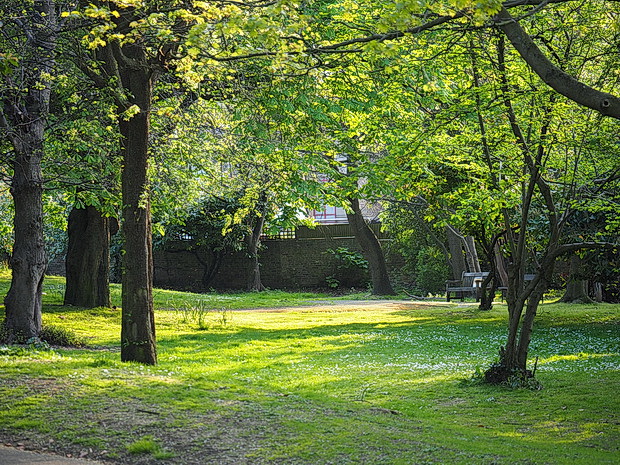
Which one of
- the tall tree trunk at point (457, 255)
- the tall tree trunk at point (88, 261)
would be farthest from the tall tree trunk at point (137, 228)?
the tall tree trunk at point (457, 255)

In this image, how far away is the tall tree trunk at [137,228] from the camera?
10.1 m

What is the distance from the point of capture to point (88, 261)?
19.0m

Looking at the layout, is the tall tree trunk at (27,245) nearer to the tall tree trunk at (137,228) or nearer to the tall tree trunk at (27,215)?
the tall tree trunk at (27,215)

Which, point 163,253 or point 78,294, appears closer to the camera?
point 78,294

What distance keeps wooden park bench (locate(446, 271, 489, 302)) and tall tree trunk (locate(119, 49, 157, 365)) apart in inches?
666

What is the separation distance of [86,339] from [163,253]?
74.3 feet

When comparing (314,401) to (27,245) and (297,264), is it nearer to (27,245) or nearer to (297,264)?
(27,245)

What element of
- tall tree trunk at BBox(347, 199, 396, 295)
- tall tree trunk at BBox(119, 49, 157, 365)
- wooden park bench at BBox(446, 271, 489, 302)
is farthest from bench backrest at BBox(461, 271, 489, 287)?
tall tree trunk at BBox(119, 49, 157, 365)

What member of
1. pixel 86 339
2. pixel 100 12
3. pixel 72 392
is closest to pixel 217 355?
pixel 86 339

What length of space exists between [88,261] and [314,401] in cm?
1214

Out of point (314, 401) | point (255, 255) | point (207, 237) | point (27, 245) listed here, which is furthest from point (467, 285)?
point (314, 401)

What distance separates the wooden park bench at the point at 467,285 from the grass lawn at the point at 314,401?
9074mm

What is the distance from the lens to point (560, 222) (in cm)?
955

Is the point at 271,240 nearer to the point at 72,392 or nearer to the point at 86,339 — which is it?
the point at 86,339
